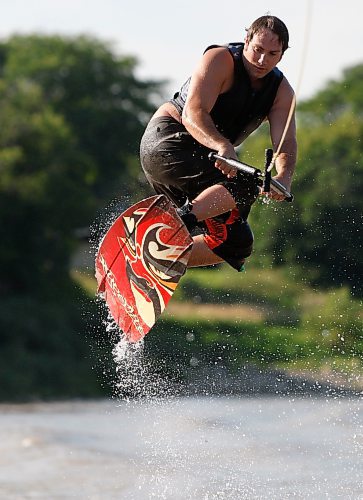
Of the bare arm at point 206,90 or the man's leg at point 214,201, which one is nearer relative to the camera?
the bare arm at point 206,90

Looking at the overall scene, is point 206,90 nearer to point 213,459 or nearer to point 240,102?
point 240,102

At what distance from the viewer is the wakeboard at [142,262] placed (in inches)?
422

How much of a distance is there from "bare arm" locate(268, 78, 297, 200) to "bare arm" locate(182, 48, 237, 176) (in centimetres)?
52

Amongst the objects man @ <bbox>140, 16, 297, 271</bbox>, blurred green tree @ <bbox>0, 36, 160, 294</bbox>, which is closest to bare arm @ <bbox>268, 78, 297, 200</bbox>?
man @ <bbox>140, 16, 297, 271</bbox>

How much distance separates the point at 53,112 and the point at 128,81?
22.9 ft

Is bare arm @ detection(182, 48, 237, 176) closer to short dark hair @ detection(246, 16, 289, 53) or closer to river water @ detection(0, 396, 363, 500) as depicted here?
short dark hair @ detection(246, 16, 289, 53)

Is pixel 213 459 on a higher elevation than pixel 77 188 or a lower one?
lower

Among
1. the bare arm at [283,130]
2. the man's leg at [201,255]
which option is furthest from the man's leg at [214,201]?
the man's leg at [201,255]

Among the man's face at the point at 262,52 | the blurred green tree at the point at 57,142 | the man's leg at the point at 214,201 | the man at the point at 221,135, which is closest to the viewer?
the man's face at the point at 262,52

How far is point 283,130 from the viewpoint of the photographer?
1034 centimetres

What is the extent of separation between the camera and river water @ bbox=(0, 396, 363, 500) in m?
12.3

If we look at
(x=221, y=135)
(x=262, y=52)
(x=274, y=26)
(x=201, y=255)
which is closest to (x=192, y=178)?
(x=221, y=135)

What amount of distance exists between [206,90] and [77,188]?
37795 millimetres

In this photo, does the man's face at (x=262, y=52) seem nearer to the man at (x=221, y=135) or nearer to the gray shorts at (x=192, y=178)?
the man at (x=221, y=135)
